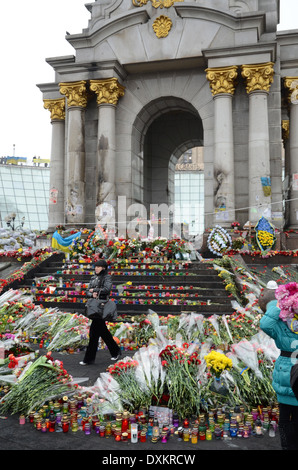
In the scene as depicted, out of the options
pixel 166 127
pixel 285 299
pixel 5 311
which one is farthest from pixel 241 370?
pixel 166 127

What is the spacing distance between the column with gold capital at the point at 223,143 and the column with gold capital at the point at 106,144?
4926 millimetres

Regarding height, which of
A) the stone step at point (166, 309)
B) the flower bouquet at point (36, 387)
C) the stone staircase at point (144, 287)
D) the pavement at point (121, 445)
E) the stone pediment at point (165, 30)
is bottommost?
the pavement at point (121, 445)

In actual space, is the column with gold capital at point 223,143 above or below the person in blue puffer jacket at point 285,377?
above

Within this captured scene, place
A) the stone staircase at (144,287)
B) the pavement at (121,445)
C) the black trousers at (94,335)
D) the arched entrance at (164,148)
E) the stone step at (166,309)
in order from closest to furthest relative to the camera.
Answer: the pavement at (121,445) < the black trousers at (94,335) < the stone step at (166,309) < the stone staircase at (144,287) < the arched entrance at (164,148)

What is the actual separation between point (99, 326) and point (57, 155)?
751 inches

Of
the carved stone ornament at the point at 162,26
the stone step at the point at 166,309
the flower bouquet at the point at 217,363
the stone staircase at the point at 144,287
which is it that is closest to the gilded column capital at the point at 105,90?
the carved stone ornament at the point at 162,26

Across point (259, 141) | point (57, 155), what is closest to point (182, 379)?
point (259, 141)

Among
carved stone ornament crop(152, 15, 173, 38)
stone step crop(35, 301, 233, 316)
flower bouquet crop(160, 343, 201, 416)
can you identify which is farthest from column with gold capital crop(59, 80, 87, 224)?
flower bouquet crop(160, 343, 201, 416)

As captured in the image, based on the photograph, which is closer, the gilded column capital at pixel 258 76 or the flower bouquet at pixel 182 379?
the flower bouquet at pixel 182 379

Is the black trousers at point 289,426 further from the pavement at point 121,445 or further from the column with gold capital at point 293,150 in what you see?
the column with gold capital at point 293,150

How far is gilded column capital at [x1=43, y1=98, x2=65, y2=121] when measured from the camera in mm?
25531

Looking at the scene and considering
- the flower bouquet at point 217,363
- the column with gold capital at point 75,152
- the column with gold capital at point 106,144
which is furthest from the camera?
the column with gold capital at point 75,152

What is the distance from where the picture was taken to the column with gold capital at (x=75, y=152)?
2216 centimetres
